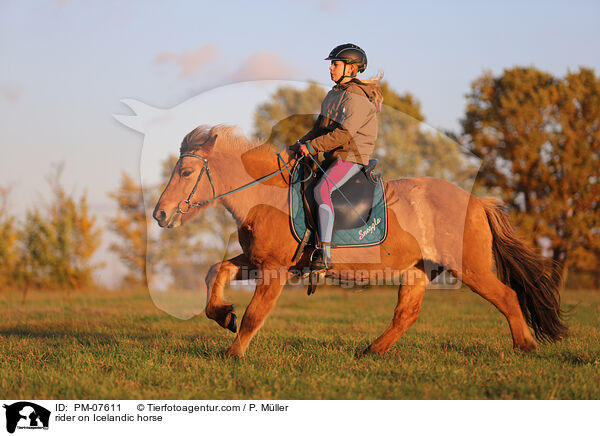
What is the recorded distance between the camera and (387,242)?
662 cm

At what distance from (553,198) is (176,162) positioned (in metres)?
22.8

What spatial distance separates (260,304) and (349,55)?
124 inches

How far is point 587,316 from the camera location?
1101 centimetres

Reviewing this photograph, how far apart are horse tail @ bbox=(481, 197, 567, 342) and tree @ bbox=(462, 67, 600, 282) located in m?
17.7

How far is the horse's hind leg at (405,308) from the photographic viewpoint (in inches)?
270

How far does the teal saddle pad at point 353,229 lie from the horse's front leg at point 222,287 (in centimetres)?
85

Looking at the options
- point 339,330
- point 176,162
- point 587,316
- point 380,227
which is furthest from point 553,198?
point 176,162

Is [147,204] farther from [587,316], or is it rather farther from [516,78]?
[516,78]

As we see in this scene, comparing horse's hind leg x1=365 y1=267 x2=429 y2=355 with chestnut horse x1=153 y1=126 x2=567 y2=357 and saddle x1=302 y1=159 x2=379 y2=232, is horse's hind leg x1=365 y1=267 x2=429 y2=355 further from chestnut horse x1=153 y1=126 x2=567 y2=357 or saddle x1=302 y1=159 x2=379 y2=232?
saddle x1=302 y1=159 x2=379 y2=232

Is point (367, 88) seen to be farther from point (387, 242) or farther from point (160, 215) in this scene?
point (160, 215)

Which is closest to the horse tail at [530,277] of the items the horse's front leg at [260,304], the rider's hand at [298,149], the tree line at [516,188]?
the rider's hand at [298,149]

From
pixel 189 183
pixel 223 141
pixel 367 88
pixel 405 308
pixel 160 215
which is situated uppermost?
pixel 367 88
